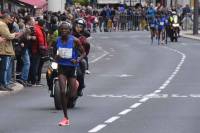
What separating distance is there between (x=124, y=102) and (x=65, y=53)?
347 centimetres

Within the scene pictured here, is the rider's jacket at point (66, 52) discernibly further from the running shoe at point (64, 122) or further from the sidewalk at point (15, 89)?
the sidewalk at point (15, 89)

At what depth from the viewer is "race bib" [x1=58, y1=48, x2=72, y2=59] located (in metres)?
16.0

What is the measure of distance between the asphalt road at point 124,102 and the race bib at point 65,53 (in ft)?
3.92

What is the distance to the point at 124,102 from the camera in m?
19.2

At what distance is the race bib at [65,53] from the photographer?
1605cm

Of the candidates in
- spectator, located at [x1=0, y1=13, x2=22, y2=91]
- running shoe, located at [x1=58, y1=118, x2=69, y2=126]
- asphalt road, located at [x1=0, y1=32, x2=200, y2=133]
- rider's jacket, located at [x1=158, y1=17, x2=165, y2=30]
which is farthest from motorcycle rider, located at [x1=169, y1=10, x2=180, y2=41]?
running shoe, located at [x1=58, y1=118, x2=69, y2=126]

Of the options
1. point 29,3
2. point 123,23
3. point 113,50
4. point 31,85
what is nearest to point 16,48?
point 31,85

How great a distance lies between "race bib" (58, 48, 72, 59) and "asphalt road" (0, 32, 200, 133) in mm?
1194

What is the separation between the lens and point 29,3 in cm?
3544

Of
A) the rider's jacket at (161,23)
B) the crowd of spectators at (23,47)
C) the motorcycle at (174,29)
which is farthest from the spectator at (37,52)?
the motorcycle at (174,29)

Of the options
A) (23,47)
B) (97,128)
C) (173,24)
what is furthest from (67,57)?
(173,24)

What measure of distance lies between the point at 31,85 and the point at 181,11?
45.1 m

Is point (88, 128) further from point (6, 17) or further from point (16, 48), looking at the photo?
point (16, 48)

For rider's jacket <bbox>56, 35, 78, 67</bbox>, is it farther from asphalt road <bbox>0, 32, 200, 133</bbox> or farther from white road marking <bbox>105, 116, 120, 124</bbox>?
white road marking <bbox>105, 116, 120, 124</bbox>
